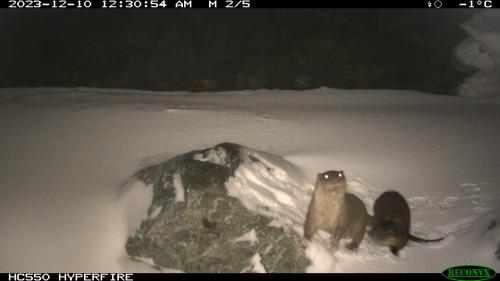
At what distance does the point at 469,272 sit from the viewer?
4105 millimetres

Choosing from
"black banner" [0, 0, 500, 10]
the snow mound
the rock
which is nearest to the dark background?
"black banner" [0, 0, 500, 10]

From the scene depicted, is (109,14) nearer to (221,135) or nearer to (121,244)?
(221,135)

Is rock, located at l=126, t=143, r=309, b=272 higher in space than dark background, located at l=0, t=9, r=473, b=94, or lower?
lower

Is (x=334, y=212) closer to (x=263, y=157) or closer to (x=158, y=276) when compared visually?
(x=263, y=157)

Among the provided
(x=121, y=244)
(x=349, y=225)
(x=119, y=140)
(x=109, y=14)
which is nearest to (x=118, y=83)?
(x=109, y=14)

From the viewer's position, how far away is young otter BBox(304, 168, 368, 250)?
416cm

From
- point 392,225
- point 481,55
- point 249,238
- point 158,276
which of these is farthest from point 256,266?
point 481,55

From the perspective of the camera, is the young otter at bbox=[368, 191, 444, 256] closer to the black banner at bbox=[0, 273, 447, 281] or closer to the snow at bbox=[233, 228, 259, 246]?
the black banner at bbox=[0, 273, 447, 281]

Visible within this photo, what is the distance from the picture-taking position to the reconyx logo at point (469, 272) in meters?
4.04

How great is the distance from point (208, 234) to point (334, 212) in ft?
4.55

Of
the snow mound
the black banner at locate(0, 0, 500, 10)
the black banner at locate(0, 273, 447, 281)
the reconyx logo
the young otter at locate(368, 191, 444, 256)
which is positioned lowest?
the reconyx logo

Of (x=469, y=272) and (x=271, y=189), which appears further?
(x=271, y=189)

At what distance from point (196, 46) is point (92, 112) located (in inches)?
174

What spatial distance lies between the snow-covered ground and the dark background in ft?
2.58
